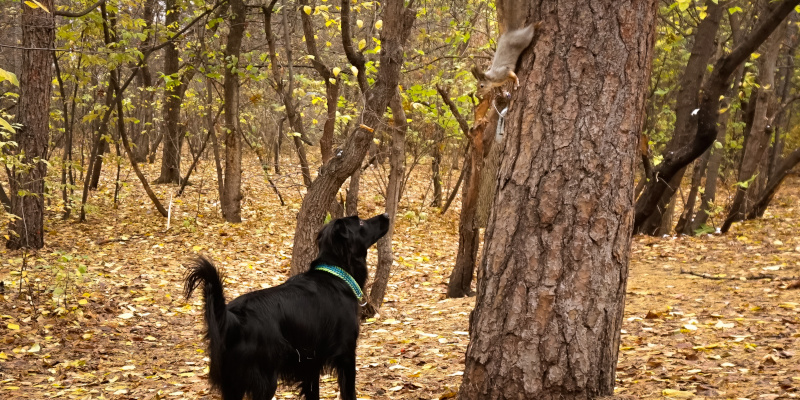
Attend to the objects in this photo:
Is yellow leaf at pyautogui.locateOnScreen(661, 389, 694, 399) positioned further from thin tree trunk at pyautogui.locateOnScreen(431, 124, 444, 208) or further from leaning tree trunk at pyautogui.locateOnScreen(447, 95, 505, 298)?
thin tree trunk at pyautogui.locateOnScreen(431, 124, 444, 208)

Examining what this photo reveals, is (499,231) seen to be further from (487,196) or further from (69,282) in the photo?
(487,196)

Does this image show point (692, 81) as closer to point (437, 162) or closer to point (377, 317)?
point (437, 162)

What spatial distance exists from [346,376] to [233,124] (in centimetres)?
885

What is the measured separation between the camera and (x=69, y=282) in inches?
285

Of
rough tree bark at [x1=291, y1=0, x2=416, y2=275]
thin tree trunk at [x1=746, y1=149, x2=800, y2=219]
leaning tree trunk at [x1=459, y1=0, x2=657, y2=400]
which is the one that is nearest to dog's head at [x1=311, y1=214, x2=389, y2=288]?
rough tree bark at [x1=291, y1=0, x2=416, y2=275]

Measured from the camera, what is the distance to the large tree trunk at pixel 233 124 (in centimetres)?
1164

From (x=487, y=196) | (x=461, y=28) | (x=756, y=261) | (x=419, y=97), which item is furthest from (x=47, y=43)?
(x=756, y=261)

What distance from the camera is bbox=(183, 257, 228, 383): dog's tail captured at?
3344 millimetres

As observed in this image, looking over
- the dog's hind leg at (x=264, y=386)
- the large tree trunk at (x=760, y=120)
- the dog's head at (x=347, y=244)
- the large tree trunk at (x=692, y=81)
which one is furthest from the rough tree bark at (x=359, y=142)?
the large tree trunk at (x=760, y=120)

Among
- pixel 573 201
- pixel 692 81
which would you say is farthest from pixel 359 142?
pixel 692 81

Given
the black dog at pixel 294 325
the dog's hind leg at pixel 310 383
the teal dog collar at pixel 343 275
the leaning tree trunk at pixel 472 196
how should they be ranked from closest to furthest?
the black dog at pixel 294 325, the dog's hind leg at pixel 310 383, the teal dog collar at pixel 343 275, the leaning tree trunk at pixel 472 196

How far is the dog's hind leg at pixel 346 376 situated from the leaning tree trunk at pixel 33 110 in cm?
656

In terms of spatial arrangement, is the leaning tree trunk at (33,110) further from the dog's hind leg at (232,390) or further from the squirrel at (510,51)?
the squirrel at (510,51)

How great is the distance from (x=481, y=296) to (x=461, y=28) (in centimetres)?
718
